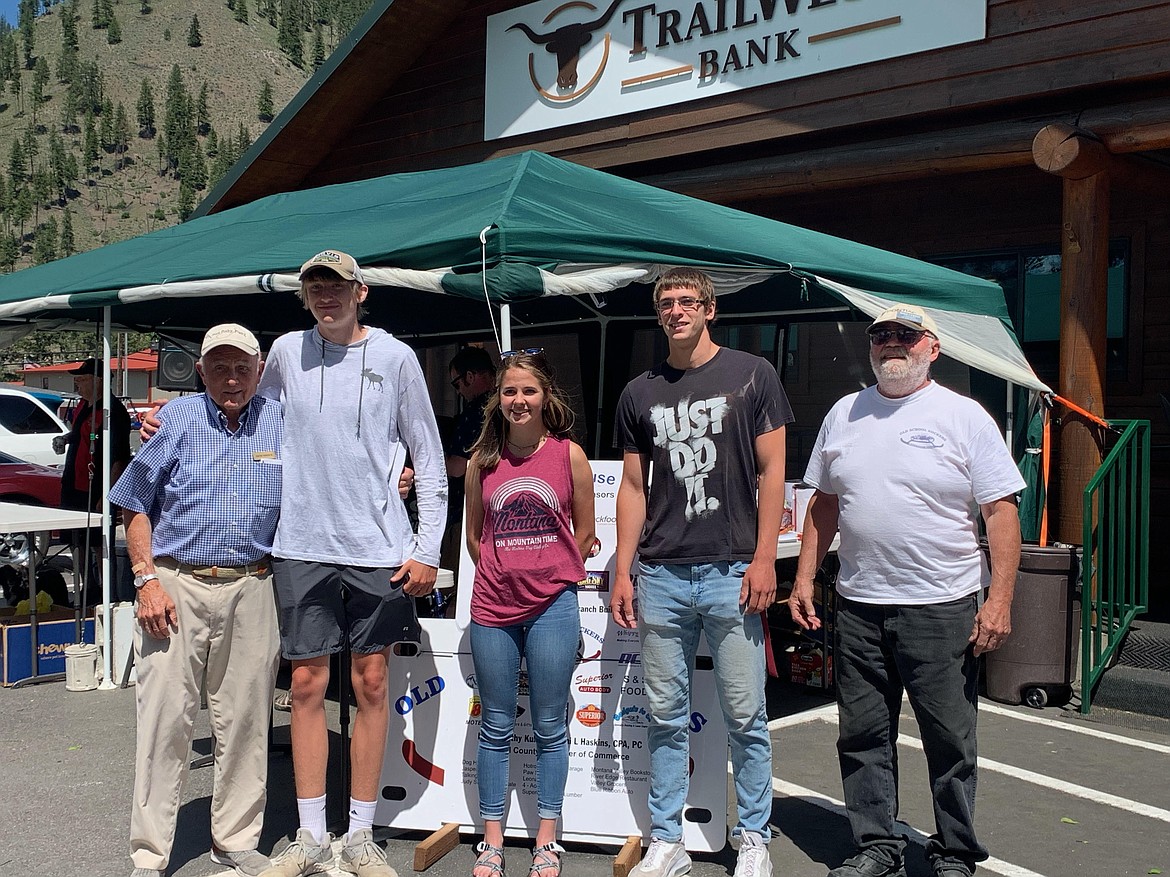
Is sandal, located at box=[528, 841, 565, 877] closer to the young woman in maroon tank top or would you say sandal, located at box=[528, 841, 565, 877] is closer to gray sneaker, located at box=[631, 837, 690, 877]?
the young woman in maroon tank top

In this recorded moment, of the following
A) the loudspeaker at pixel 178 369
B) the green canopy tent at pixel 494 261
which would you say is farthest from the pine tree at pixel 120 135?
the green canopy tent at pixel 494 261

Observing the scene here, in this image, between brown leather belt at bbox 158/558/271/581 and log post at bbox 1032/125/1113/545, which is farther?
log post at bbox 1032/125/1113/545

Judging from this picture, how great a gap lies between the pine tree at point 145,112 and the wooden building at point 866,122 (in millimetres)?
139999

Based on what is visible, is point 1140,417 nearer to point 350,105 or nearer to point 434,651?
point 434,651

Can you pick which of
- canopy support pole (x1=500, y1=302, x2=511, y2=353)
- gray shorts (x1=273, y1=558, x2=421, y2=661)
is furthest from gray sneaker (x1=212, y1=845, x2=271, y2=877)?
canopy support pole (x1=500, y1=302, x2=511, y2=353)

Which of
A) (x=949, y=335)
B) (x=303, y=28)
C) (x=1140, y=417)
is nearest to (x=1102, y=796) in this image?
(x=949, y=335)

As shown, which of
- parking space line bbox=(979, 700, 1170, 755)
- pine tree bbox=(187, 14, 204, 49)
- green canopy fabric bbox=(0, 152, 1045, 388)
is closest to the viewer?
green canopy fabric bbox=(0, 152, 1045, 388)

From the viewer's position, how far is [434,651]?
14.1 ft

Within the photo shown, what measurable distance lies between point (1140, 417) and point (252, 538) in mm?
7525

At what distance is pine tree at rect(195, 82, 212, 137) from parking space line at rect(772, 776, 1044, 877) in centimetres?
14658

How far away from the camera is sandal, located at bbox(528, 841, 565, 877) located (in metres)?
3.79

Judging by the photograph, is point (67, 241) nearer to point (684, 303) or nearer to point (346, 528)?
point (346, 528)

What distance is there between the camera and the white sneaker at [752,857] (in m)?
3.74

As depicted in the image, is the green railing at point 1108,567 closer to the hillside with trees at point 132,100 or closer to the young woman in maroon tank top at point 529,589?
the young woman in maroon tank top at point 529,589
